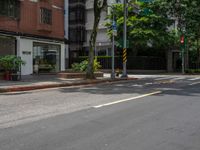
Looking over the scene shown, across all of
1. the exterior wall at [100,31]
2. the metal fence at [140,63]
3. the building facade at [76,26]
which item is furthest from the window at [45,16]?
the building facade at [76,26]

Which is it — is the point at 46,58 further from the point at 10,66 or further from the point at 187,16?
the point at 187,16

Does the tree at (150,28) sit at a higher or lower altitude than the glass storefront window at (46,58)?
higher

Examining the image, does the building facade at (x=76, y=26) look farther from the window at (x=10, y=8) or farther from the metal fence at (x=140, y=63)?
the window at (x=10, y=8)

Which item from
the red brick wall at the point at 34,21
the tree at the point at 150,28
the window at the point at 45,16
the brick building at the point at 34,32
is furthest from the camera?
the tree at the point at 150,28

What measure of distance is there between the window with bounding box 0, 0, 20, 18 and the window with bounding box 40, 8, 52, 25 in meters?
2.77

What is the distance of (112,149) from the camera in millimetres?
6938

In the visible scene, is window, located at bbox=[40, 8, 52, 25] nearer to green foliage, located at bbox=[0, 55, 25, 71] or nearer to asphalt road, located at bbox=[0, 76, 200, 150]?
green foliage, located at bbox=[0, 55, 25, 71]

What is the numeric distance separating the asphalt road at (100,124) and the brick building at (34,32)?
1632 centimetres

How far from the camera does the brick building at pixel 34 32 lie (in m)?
29.4

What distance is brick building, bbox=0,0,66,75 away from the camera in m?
29.4

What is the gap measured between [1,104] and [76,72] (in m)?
15.9

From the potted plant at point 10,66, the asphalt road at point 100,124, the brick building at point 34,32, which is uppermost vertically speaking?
the brick building at point 34,32

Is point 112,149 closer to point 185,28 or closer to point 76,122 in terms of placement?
point 76,122

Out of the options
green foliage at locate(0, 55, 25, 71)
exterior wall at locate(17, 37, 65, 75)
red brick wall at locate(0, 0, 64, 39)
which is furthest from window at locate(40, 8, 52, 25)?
green foliage at locate(0, 55, 25, 71)
